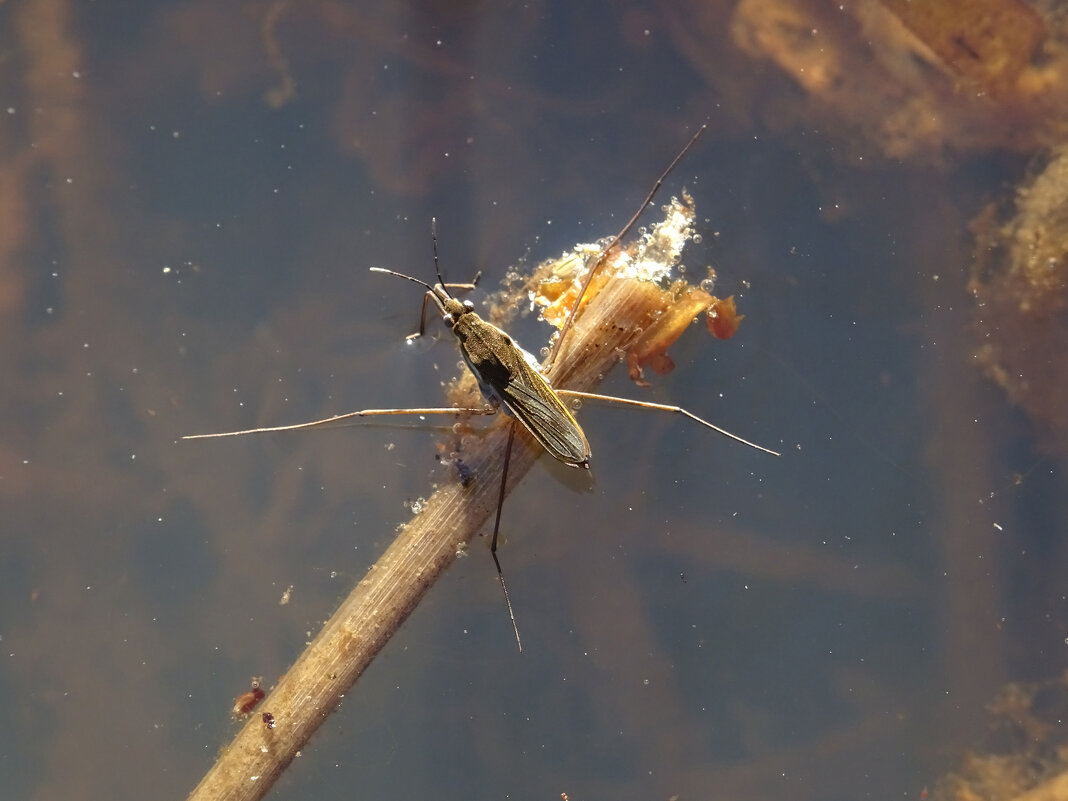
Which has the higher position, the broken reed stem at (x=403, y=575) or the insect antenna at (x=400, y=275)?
the insect antenna at (x=400, y=275)

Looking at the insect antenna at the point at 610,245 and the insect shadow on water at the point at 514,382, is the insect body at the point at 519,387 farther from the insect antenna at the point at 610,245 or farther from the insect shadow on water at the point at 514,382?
the insect antenna at the point at 610,245

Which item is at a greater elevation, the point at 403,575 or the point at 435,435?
the point at 435,435

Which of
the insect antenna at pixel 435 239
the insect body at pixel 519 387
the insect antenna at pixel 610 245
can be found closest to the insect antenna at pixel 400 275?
the insect antenna at pixel 435 239

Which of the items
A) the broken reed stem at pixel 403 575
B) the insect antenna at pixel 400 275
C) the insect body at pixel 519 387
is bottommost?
the broken reed stem at pixel 403 575

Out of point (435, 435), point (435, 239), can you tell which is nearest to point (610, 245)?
point (435, 239)

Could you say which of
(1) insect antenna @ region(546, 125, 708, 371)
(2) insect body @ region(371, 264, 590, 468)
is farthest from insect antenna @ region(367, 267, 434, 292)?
(1) insect antenna @ region(546, 125, 708, 371)

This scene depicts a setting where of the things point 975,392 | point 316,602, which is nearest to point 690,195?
point 975,392

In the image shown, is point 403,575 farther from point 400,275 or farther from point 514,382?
point 400,275

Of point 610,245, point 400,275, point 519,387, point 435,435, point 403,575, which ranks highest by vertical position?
point 400,275
